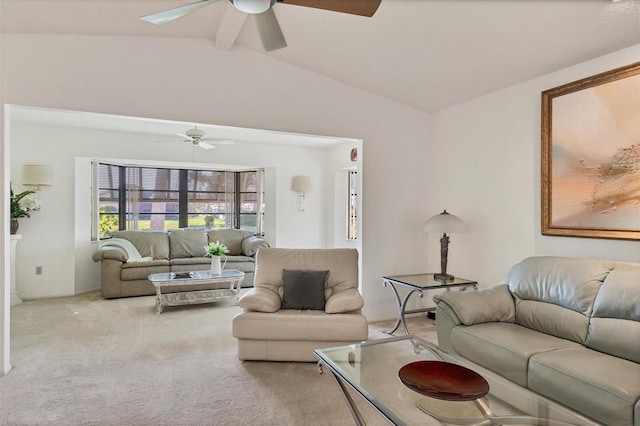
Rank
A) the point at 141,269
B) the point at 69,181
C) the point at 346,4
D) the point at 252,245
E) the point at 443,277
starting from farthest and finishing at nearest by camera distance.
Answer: the point at 252,245 < the point at 69,181 < the point at 141,269 < the point at 443,277 < the point at 346,4

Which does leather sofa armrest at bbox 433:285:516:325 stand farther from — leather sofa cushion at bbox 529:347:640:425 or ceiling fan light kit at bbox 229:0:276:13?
ceiling fan light kit at bbox 229:0:276:13

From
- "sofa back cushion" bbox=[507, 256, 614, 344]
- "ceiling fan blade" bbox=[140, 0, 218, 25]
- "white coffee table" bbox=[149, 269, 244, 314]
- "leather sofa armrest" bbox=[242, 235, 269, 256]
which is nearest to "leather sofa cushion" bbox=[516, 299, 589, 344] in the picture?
"sofa back cushion" bbox=[507, 256, 614, 344]

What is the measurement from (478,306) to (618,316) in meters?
0.83

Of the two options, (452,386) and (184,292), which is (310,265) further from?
(184,292)

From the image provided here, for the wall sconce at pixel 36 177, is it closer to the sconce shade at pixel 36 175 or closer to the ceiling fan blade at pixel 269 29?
the sconce shade at pixel 36 175

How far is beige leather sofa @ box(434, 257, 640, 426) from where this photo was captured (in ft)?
6.05

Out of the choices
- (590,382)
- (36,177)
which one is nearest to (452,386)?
(590,382)

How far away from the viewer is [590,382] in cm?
184

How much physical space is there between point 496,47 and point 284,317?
2.81 m

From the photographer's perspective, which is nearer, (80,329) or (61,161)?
(80,329)

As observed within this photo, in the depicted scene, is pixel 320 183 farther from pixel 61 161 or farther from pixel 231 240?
pixel 61 161

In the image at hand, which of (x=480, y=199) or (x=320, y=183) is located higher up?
(x=320, y=183)

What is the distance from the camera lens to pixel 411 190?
177 inches

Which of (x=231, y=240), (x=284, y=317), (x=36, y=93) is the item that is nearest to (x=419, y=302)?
(x=284, y=317)
